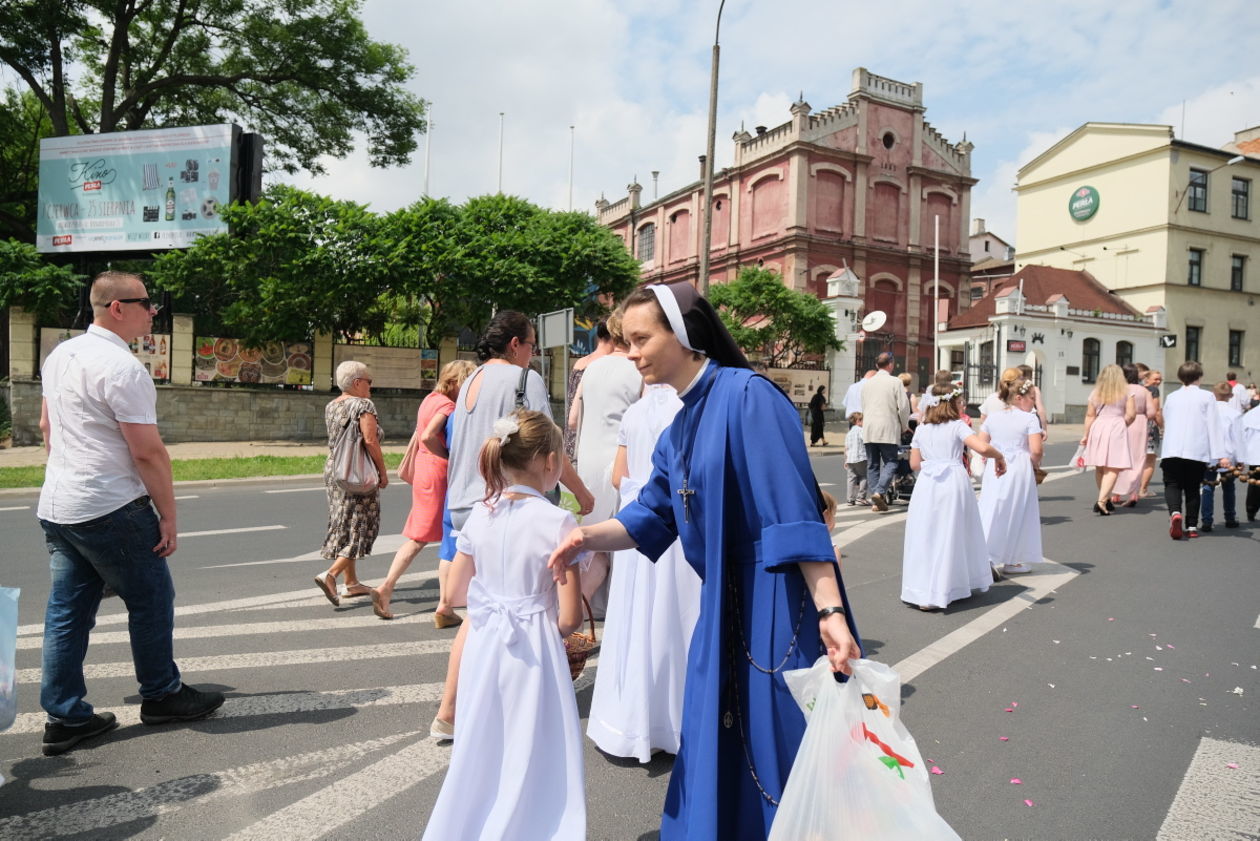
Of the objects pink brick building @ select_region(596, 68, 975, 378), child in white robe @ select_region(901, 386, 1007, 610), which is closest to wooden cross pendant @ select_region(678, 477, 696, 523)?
child in white robe @ select_region(901, 386, 1007, 610)

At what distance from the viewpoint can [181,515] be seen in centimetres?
1095

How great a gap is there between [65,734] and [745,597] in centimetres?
315

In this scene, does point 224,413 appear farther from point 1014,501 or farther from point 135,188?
point 1014,501

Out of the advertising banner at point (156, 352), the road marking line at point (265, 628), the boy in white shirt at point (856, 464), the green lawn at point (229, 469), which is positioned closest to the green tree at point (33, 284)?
the advertising banner at point (156, 352)

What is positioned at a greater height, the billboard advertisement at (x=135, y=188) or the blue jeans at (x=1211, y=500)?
the billboard advertisement at (x=135, y=188)

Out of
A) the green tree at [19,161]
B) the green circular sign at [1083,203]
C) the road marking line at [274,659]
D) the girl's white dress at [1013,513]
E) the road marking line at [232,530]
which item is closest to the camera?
the road marking line at [274,659]

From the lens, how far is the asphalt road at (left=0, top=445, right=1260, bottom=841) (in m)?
3.34

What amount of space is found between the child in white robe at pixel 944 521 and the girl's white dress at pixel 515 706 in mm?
4435

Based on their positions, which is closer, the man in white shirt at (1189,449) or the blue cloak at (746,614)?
the blue cloak at (746,614)

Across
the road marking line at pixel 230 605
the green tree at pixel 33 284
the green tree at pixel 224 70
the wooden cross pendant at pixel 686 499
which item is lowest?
the road marking line at pixel 230 605

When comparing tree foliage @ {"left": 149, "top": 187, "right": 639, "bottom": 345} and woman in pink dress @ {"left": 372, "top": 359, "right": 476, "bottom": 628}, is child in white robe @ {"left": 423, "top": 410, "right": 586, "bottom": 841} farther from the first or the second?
tree foliage @ {"left": 149, "top": 187, "right": 639, "bottom": 345}

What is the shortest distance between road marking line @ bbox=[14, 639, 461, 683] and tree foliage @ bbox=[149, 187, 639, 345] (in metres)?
17.6

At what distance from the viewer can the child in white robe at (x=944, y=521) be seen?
6605 mm

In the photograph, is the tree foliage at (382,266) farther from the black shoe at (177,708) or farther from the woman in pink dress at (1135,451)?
the black shoe at (177,708)
